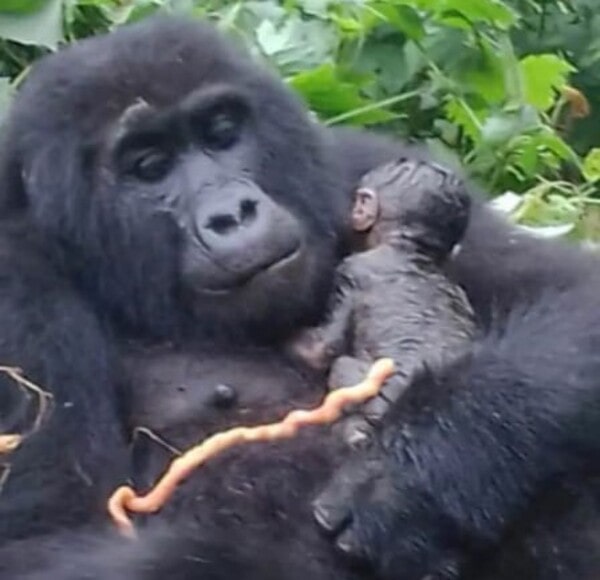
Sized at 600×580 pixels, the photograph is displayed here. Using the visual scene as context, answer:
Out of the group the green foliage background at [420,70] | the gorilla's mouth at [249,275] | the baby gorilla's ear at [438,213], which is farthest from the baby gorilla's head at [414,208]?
the green foliage background at [420,70]

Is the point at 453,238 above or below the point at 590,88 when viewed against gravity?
above

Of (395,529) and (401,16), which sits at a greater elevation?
(395,529)

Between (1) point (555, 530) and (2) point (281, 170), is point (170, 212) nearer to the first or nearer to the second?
(2) point (281, 170)

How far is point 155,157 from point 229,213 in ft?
0.68

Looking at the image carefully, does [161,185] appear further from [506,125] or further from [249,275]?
[506,125]

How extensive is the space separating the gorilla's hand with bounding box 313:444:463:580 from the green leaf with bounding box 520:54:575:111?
6.57ft

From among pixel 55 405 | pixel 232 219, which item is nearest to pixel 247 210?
pixel 232 219

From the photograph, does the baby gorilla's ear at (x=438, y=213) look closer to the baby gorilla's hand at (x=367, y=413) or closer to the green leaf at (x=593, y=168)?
the baby gorilla's hand at (x=367, y=413)

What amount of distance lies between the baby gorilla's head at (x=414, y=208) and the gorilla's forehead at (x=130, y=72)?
0.90 feet

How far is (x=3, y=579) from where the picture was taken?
3.30m

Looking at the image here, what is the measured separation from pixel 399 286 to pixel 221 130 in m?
0.38

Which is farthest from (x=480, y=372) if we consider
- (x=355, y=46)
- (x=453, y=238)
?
(x=355, y=46)

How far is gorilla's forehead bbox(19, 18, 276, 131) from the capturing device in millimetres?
Answer: 3621

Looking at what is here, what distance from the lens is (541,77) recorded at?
5.16m
